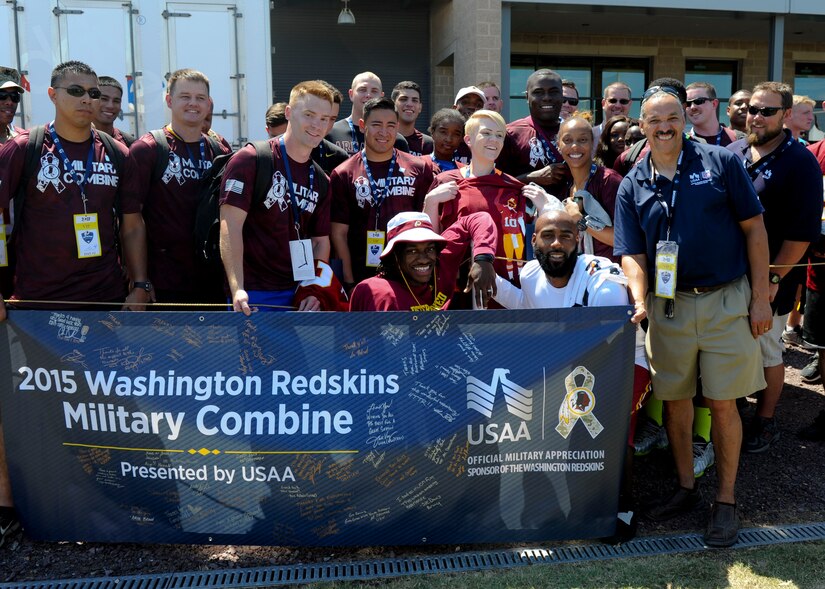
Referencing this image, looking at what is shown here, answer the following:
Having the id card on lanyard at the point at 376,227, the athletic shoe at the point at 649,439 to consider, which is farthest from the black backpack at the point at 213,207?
the athletic shoe at the point at 649,439

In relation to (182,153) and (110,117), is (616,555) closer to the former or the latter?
(182,153)

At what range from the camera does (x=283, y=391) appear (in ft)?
11.3

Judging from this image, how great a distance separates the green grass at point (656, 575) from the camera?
3.29 metres

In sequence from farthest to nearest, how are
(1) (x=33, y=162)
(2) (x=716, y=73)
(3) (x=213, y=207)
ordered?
(2) (x=716, y=73) → (3) (x=213, y=207) → (1) (x=33, y=162)

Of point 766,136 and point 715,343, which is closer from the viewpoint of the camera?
point 715,343

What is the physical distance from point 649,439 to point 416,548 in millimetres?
1888

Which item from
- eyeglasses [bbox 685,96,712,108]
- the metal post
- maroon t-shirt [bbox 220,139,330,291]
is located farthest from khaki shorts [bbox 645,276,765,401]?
the metal post

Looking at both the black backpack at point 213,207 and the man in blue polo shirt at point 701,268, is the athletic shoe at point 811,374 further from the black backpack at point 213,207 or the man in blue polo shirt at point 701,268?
the black backpack at point 213,207

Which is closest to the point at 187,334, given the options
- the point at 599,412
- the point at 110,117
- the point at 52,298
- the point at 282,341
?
the point at 282,341

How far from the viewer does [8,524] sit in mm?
3713

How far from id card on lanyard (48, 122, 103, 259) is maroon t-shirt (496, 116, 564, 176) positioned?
2.80 m

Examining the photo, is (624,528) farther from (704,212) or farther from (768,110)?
(768,110)

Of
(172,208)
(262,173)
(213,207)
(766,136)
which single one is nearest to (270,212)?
(262,173)

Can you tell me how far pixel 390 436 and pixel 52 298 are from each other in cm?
198
